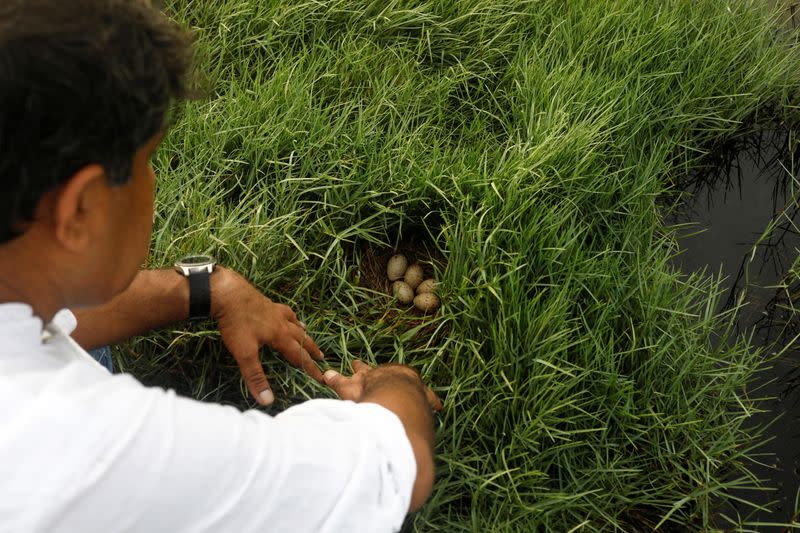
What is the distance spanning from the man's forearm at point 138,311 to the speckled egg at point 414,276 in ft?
2.21

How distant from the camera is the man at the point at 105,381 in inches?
30.1

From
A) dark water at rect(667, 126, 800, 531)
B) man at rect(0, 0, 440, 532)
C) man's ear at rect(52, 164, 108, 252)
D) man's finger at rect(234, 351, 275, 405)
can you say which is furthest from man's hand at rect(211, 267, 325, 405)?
dark water at rect(667, 126, 800, 531)

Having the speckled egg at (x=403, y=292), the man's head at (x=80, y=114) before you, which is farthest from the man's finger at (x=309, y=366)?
the man's head at (x=80, y=114)

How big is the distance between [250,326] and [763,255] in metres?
1.71

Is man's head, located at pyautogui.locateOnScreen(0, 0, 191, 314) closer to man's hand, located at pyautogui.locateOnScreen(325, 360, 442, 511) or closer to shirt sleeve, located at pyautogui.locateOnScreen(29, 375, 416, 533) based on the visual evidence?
shirt sleeve, located at pyautogui.locateOnScreen(29, 375, 416, 533)

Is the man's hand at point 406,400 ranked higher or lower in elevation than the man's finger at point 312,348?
higher

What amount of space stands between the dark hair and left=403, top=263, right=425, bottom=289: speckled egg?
4.07 ft

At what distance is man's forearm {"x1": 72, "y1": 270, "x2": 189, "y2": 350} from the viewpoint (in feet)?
5.11

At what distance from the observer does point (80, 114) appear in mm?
813

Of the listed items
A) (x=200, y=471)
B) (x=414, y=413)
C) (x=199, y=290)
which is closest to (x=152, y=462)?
(x=200, y=471)

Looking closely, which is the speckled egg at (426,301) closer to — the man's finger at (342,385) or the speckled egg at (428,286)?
the speckled egg at (428,286)

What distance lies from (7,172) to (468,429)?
128cm

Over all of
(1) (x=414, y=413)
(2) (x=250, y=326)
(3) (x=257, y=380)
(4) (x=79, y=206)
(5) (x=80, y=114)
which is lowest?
(3) (x=257, y=380)

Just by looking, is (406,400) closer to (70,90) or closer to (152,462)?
(152,462)
